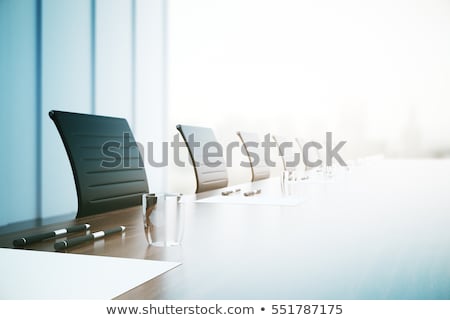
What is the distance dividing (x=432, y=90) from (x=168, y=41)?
12.5 ft

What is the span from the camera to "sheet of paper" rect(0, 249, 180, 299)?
1.90 ft

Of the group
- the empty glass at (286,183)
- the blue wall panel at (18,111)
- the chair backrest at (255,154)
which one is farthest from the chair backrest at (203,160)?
the blue wall panel at (18,111)

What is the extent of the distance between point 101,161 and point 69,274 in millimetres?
1165

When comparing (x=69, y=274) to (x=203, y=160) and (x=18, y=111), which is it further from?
(x=18, y=111)

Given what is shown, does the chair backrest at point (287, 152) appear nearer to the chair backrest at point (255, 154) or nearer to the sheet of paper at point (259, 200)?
the chair backrest at point (255, 154)

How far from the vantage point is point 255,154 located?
11.0 feet

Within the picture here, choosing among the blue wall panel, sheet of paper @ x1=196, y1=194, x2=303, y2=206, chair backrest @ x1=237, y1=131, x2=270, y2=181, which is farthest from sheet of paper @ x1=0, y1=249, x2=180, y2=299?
the blue wall panel

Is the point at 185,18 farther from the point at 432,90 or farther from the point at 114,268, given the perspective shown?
the point at 114,268

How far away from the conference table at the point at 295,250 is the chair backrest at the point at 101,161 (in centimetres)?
37

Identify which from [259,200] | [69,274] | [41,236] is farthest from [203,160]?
[69,274]

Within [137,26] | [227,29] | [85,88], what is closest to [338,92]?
[227,29]

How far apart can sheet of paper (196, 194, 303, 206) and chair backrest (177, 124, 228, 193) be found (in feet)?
2.90

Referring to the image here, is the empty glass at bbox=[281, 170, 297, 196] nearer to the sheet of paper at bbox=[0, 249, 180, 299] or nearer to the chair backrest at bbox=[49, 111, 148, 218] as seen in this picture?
the chair backrest at bbox=[49, 111, 148, 218]
